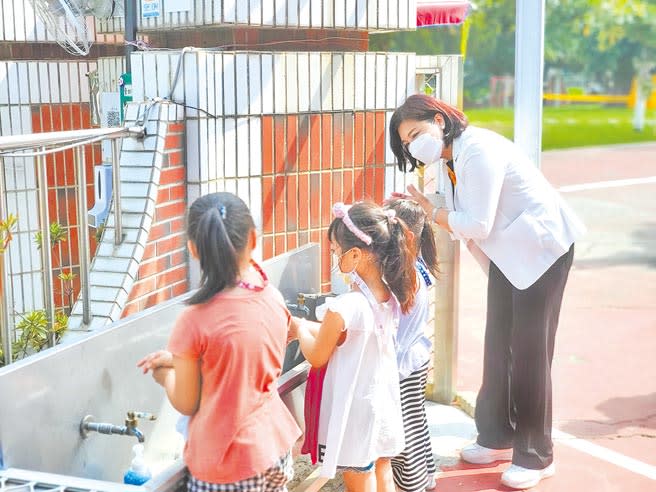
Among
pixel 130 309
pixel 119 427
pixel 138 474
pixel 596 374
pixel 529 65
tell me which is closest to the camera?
pixel 138 474

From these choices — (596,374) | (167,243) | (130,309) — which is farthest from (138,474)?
(596,374)

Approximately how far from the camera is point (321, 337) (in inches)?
113

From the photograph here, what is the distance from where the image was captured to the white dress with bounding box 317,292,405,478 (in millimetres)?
2955

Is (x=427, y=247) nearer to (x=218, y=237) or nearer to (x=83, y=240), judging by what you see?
(x=83, y=240)

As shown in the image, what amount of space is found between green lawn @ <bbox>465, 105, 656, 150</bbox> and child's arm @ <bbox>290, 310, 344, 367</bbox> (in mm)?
22156

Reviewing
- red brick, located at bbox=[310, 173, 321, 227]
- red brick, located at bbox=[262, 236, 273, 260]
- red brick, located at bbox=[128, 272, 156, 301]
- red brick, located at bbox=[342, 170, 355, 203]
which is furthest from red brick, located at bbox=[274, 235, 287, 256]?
red brick, located at bbox=[128, 272, 156, 301]

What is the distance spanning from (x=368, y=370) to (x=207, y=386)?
0.88 m

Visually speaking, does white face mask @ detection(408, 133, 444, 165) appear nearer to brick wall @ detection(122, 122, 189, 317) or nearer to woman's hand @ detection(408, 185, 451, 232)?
woman's hand @ detection(408, 185, 451, 232)

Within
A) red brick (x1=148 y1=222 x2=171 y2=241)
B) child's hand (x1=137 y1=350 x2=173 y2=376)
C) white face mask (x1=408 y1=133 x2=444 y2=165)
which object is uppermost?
white face mask (x1=408 y1=133 x2=444 y2=165)

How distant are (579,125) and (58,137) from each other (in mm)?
30016

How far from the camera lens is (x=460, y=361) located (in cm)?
565

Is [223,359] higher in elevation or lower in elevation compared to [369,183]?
lower

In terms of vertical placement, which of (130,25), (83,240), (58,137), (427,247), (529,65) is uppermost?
(130,25)

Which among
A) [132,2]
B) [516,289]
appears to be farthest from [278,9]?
[516,289]
